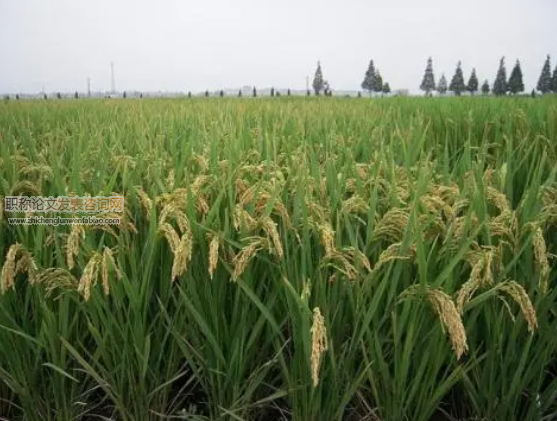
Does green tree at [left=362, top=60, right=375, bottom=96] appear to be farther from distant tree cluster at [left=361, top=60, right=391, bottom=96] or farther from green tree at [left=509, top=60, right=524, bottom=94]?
green tree at [left=509, top=60, right=524, bottom=94]

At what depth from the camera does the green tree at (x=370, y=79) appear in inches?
3033

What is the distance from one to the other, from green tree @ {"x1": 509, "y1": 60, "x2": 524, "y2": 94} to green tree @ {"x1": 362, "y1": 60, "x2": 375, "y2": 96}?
65.4 ft

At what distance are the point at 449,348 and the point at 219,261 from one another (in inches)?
31.2

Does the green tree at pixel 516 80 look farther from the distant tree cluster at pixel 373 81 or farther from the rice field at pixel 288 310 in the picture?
the rice field at pixel 288 310

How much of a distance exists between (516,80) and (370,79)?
21149mm

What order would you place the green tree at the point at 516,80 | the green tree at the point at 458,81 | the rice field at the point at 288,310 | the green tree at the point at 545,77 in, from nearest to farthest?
the rice field at the point at 288,310
the green tree at the point at 516,80
the green tree at the point at 545,77
the green tree at the point at 458,81

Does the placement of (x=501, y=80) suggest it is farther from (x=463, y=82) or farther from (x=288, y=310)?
(x=288, y=310)

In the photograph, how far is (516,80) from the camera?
226ft

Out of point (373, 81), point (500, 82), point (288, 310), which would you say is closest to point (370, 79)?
point (373, 81)

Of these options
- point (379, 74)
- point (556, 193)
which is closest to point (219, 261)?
point (556, 193)

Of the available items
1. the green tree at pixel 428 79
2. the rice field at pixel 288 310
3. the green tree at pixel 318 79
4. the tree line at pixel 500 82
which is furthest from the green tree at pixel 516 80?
the rice field at pixel 288 310

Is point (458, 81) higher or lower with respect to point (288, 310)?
higher

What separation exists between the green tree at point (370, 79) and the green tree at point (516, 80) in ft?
65.4

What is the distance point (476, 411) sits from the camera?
1.62 meters
